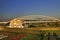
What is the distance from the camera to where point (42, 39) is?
1738mm

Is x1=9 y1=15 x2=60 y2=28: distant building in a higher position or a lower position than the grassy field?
higher

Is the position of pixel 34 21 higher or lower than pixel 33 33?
higher

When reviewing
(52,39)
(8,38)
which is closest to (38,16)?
(52,39)

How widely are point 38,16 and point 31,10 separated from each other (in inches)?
4.2

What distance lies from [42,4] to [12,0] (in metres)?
0.36

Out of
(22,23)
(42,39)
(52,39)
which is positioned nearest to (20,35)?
(22,23)

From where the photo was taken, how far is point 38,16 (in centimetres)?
180

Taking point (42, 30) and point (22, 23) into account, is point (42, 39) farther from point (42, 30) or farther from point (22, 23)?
point (22, 23)

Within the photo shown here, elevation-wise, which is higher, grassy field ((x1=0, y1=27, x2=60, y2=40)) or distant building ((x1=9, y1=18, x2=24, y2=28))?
distant building ((x1=9, y1=18, x2=24, y2=28))

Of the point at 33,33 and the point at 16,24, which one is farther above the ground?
the point at 16,24

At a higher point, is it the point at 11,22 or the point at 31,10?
the point at 31,10

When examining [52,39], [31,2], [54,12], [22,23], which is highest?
[31,2]

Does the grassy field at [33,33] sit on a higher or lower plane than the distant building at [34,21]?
lower

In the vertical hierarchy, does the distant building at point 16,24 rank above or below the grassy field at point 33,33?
above
